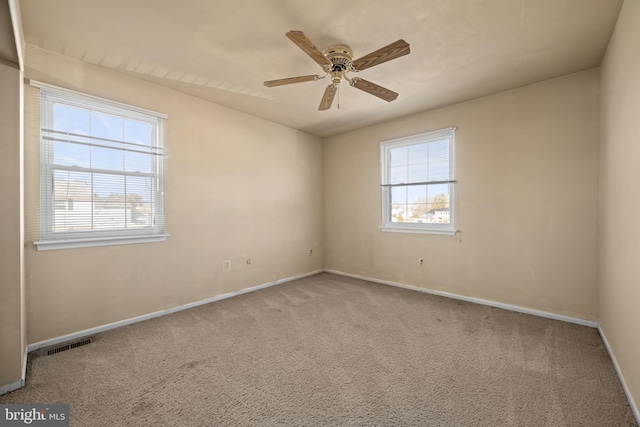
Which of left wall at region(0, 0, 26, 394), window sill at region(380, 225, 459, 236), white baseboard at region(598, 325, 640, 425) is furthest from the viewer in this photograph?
window sill at region(380, 225, 459, 236)

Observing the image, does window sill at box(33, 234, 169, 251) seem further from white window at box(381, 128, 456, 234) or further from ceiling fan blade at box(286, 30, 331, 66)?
white window at box(381, 128, 456, 234)

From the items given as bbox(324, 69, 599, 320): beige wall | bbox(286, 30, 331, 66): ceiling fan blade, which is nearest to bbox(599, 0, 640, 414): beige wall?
bbox(324, 69, 599, 320): beige wall

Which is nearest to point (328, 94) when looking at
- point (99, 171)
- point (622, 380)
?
point (99, 171)

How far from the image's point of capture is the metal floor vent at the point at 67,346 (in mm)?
2411

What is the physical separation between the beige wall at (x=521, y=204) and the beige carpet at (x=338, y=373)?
0.43 m

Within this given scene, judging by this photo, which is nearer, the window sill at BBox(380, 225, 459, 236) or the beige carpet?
the beige carpet

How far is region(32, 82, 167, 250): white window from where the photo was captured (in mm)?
2564

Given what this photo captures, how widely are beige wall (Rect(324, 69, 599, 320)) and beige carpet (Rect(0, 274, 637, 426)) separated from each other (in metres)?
0.43

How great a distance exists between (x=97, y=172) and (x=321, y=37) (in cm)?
251

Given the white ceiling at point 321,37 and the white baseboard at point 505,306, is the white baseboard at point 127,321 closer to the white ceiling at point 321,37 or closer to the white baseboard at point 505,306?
the white baseboard at point 505,306

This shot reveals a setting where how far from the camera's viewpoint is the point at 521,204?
3.28 meters

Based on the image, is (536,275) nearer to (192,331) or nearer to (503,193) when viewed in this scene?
(503,193)

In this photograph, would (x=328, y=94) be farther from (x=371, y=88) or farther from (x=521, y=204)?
(x=521, y=204)

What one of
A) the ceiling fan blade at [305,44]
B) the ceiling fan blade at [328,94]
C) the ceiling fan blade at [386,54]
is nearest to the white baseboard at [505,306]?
the ceiling fan blade at [328,94]
